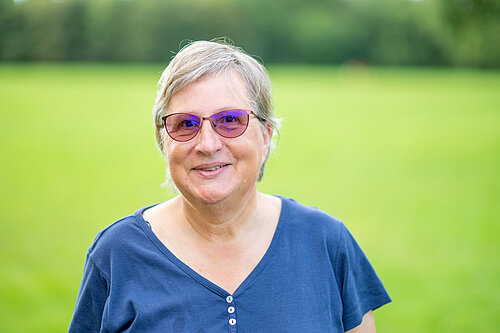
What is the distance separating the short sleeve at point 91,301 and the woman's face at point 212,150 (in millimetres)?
492

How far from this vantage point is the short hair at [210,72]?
1925 millimetres

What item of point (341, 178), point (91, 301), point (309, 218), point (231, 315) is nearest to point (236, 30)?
point (341, 178)

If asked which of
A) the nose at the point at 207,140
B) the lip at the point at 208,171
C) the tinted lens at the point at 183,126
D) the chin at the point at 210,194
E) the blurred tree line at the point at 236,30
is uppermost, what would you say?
the blurred tree line at the point at 236,30

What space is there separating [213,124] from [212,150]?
0.11 meters

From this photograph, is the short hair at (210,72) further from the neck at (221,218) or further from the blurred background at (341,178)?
the blurred background at (341,178)

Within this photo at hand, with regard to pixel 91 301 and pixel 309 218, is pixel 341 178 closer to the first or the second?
pixel 309 218

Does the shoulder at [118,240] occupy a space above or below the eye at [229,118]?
below

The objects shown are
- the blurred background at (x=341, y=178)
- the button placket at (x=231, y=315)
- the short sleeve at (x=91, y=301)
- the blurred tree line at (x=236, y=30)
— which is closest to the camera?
the button placket at (x=231, y=315)

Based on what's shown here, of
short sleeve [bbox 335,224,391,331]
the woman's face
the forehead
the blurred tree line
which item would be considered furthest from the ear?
the blurred tree line

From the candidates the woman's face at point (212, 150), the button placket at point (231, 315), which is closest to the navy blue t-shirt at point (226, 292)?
the button placket at point (231, 315)

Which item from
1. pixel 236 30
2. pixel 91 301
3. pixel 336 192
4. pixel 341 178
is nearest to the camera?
pixel 91 301

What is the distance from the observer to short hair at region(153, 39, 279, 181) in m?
1.92

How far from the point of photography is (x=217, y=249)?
6.82 feet

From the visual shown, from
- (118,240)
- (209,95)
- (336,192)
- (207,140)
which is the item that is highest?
(209,95)
